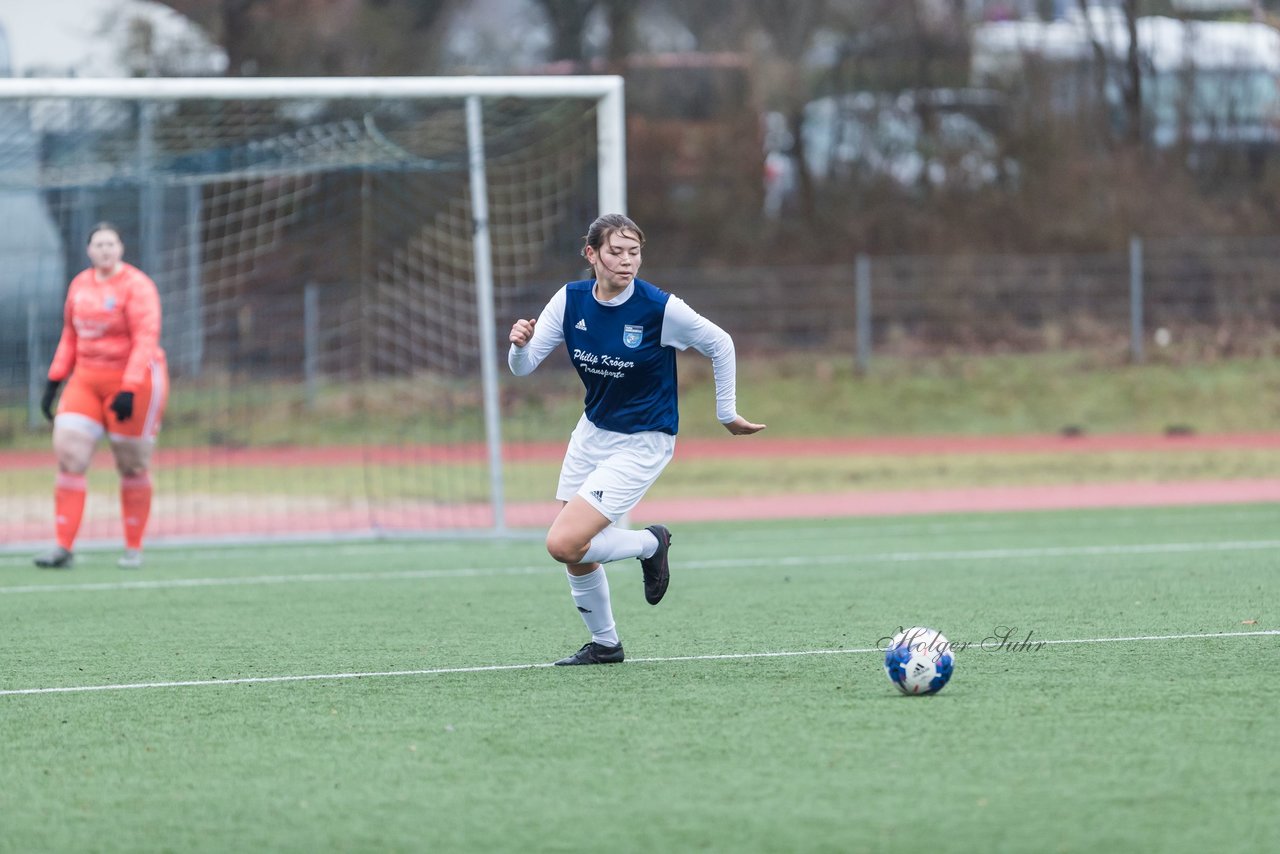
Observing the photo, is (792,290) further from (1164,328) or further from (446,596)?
(446,596)

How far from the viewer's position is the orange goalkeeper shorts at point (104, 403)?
33.9 feet

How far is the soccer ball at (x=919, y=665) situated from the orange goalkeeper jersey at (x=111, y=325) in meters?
5.89

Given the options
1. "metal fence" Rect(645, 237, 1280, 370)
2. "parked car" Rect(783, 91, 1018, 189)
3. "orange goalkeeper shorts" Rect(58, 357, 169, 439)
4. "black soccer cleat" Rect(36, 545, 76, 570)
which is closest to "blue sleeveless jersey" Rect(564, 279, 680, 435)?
"orange goalkeeper shorts" Rect(58, 357, 169, 439)

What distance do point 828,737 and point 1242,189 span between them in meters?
24.6

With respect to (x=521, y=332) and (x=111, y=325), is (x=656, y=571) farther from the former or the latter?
(x=111, y=325)

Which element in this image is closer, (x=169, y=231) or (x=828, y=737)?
(x=828, y=737)

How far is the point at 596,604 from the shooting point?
6.64 metres

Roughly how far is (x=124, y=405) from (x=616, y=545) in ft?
14.4

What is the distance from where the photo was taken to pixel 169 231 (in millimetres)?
19438

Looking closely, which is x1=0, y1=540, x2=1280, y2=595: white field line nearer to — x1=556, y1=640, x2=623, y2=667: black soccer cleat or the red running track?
x1=556, y1=640, x2=623, y2=667: black soccer cleat

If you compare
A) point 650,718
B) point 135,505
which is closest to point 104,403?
point 135,505

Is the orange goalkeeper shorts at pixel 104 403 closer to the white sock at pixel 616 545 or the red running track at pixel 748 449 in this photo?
the white sock at pixel 616 545

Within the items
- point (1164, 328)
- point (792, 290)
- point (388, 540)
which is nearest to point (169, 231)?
point (388, 540)

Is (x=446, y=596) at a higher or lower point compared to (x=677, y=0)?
lower
